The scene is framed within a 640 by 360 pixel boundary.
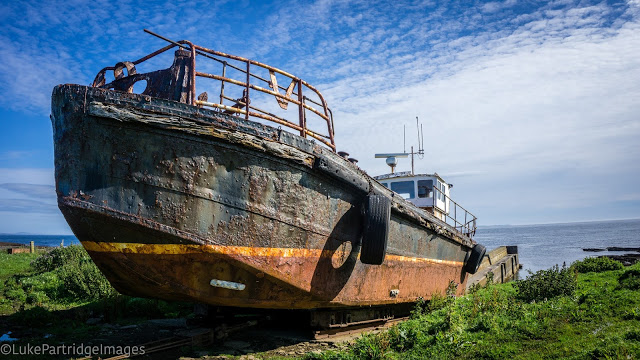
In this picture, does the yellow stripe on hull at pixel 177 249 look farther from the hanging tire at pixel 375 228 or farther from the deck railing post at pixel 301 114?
the deck railing post at pixel 301 114

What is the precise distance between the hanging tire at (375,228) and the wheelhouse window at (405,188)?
652cm

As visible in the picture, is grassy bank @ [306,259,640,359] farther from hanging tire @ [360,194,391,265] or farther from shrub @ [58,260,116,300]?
shrub @ [58,260,116,300]

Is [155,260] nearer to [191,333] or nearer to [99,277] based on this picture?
A: [191,333]

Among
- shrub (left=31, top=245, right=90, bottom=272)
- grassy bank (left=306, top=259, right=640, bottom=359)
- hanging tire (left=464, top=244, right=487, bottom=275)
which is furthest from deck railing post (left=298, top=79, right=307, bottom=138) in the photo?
shrub (left=31, top=245, right=90, bottom=272)

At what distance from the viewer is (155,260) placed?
4.90m

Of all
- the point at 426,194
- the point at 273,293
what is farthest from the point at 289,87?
the point at 426,194

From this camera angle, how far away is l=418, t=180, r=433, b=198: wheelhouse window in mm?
12492

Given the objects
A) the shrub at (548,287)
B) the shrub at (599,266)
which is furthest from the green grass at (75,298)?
the shrub at (599,266)

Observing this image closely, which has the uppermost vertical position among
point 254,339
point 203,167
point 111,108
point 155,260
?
point 111,108

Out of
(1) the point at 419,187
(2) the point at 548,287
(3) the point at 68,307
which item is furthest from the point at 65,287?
(2) the point at 548,287

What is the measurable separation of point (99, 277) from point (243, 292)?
5.97 metres

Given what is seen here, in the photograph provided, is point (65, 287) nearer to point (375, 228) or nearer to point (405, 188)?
point (375, 228)

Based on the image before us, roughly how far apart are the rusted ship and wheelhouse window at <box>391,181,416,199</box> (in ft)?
21.5

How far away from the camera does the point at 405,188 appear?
12648 millimetres
